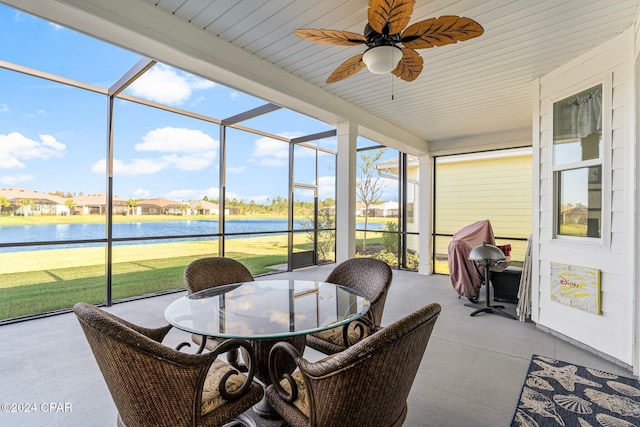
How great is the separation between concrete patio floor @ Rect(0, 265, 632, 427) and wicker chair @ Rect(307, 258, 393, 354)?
0.60 meters

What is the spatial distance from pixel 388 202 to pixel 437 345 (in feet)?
16.1

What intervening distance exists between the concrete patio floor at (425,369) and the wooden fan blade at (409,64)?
2.56 m

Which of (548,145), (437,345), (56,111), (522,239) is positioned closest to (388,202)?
(522,239)

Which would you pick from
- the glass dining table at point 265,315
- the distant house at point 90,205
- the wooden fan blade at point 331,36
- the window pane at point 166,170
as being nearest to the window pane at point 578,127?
the wooden fan blade at point 331,36

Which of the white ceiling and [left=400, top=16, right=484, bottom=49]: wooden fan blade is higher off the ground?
the white ceiling

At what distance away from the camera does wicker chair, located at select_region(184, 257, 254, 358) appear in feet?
8.20

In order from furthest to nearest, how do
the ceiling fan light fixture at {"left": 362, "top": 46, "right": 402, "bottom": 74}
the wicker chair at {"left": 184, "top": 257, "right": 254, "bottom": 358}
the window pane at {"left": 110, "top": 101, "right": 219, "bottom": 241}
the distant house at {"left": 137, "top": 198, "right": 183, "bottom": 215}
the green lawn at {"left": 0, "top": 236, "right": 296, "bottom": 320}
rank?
1. the window pane at {"left": 110, "top": 101, "right": 219, "bottom": 241}
2. the distant house at {"left": 137, "top": 198, "right": 183, "bottom": 215}
3. the green lawn at {"left": 0, "top": 236, "right": 296, "bottom": 320}
4. the wicker chair at {"left": 184, "top": 257, "right": 254, "bottom": 358}
5. the ceiling fan light fixture at {"left": 362, "top": 46, "right": 402, "bottom": 74}

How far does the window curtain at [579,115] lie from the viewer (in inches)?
117

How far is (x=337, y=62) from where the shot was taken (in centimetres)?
314

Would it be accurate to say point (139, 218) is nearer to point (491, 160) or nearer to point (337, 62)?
point (337, 62)

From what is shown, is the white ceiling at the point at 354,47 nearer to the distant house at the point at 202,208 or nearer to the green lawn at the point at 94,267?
the green lawn at the point at 94,267

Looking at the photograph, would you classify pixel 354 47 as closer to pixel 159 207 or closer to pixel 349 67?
pixel 349 67

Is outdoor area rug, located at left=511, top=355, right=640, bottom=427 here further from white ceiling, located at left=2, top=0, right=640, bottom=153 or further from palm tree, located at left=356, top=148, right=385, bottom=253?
palm tree, located at left=356, top=148, right=385, bottom=253

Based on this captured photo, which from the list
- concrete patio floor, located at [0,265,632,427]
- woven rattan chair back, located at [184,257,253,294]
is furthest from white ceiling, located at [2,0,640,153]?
concrete patio floor, located at [0,265,632,427]
